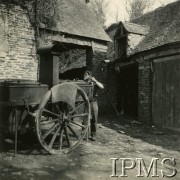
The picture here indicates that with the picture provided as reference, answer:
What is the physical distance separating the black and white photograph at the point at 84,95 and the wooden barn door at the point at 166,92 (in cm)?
4

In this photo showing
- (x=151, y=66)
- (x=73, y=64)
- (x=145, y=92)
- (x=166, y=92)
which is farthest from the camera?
(x=73, y=64)

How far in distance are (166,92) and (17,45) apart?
19.5ft

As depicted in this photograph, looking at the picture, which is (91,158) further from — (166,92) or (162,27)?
(162,27)

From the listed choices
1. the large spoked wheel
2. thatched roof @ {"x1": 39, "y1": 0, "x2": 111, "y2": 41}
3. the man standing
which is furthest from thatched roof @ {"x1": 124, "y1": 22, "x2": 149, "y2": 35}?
the large spoked wheel

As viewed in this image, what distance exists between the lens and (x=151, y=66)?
38.5ft

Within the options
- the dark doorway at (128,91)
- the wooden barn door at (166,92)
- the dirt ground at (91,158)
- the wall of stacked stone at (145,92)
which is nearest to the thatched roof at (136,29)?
the dark doorway at (128,91)

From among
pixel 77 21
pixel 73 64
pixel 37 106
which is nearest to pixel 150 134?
pixel 37 106

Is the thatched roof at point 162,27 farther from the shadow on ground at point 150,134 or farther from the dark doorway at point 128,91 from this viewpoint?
the shadow on ground at point 150,134

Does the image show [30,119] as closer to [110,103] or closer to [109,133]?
[109,133]

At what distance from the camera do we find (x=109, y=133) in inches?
372

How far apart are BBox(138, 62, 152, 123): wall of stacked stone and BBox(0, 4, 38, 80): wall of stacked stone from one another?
4638mm

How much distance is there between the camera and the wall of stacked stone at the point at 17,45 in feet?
33.2

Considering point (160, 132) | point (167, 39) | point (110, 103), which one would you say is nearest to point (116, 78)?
point (110, 103)

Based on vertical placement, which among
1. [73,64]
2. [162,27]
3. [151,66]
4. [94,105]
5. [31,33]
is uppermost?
[162,27]
